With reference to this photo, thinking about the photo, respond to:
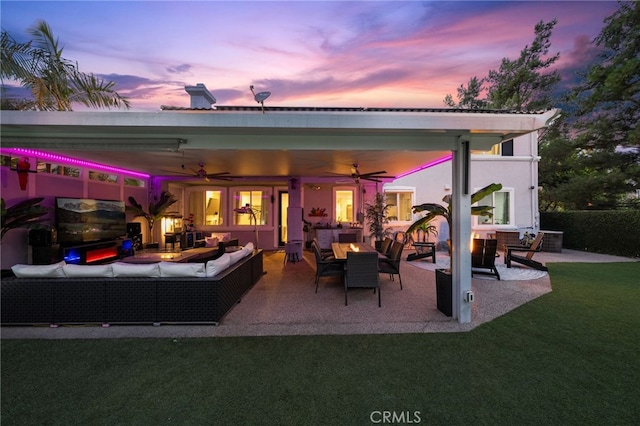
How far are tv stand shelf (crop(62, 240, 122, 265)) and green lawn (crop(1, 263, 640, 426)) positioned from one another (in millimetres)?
3725

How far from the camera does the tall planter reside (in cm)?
449

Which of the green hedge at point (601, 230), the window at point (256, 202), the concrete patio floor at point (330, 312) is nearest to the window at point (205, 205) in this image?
the window at point (256, 202)

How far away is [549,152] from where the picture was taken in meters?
14.3

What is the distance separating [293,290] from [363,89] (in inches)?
305

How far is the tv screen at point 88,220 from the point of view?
6609 millimetres

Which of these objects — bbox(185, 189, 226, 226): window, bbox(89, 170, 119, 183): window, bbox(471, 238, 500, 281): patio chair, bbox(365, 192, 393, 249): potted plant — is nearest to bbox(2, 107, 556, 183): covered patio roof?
bbox(471, 238, 500, 281): patio chair

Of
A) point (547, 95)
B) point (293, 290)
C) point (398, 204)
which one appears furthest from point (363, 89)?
point (547, 95)

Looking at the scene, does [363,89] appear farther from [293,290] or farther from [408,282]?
[293,290]

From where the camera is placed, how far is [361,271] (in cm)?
515

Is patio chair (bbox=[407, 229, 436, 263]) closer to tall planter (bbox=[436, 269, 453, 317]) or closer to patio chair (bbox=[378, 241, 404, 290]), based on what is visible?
patio chair (bbox=[378, 241, 404, 290])

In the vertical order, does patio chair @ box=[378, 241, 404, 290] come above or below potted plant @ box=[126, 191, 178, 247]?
below

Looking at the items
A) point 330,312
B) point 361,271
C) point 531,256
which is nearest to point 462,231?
point 361,271

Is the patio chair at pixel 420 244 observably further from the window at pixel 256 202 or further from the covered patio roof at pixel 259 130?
the window at pixel 256 202

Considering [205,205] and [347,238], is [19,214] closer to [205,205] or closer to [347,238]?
[205,205]
